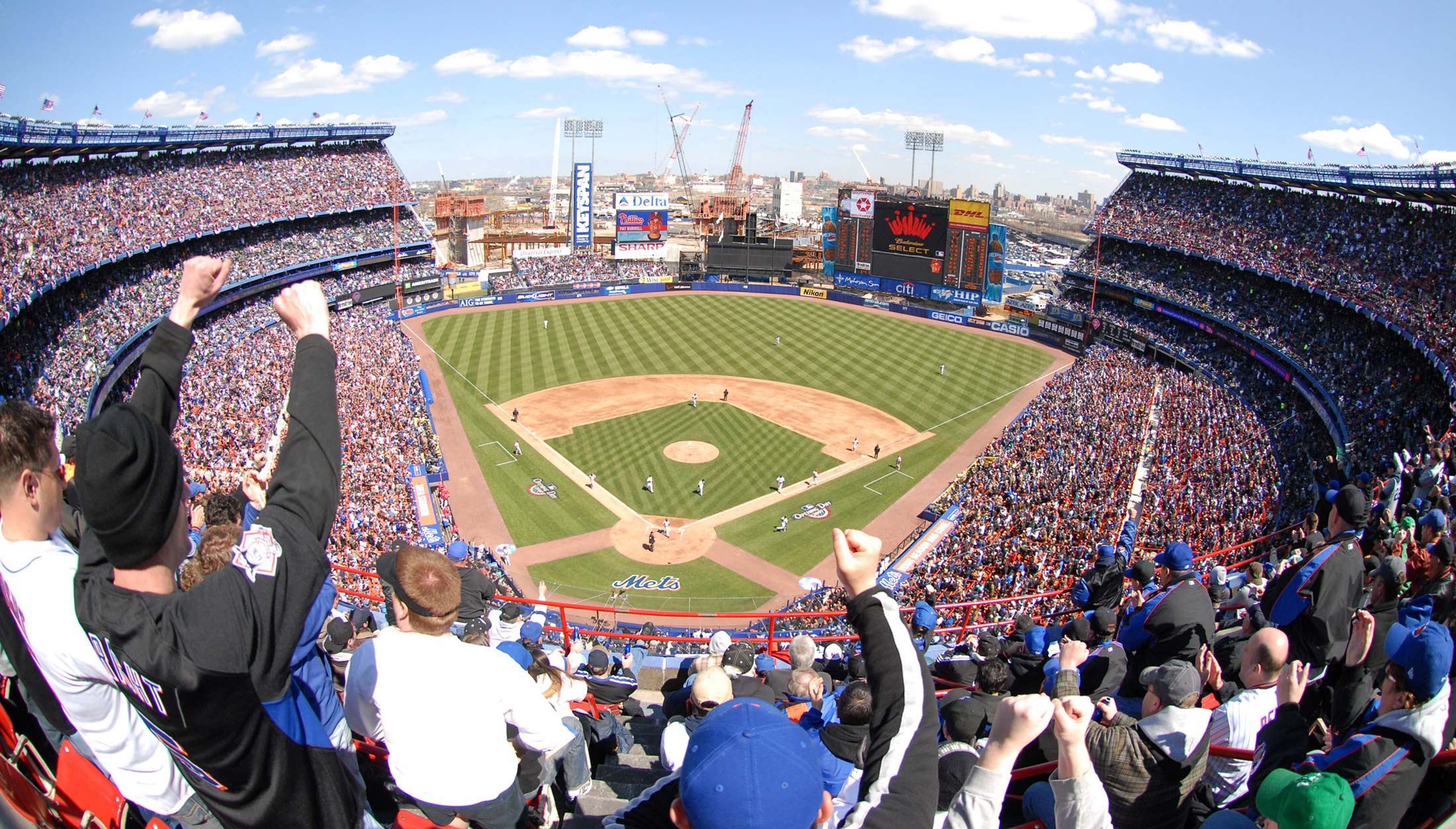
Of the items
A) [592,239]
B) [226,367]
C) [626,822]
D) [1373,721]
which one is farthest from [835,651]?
[592,239]

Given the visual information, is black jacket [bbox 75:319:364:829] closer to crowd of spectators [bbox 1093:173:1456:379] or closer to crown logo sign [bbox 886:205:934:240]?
crowd of spectators [bbox 1093:173:1456:379]

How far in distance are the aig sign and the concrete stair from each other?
197 feet

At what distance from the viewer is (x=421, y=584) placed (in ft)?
10.9

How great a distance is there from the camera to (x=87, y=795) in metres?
3.06

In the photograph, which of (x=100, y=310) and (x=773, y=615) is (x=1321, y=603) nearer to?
(x=773, y=615)

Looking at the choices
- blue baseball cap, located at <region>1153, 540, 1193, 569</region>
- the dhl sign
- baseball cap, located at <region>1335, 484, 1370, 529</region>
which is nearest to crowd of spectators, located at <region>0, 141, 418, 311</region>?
blue baseball cap, located at <region>1153, 540, 1193, 569</region>

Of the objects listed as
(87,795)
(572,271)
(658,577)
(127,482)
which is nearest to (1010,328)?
(572,271)

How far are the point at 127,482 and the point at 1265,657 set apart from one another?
5.31 meters

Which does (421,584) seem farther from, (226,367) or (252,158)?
(252,158)

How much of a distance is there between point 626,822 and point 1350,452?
1011 inches

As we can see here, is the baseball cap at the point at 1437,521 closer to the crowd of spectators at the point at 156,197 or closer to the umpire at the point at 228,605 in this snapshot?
the umpire at the point at 228,605

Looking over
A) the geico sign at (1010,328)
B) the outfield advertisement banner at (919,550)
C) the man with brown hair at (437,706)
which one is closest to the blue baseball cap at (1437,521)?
the man with brown hair at (437,706)

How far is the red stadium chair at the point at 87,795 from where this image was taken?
9.66 feet

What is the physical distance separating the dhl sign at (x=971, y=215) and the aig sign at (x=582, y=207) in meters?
29.0
